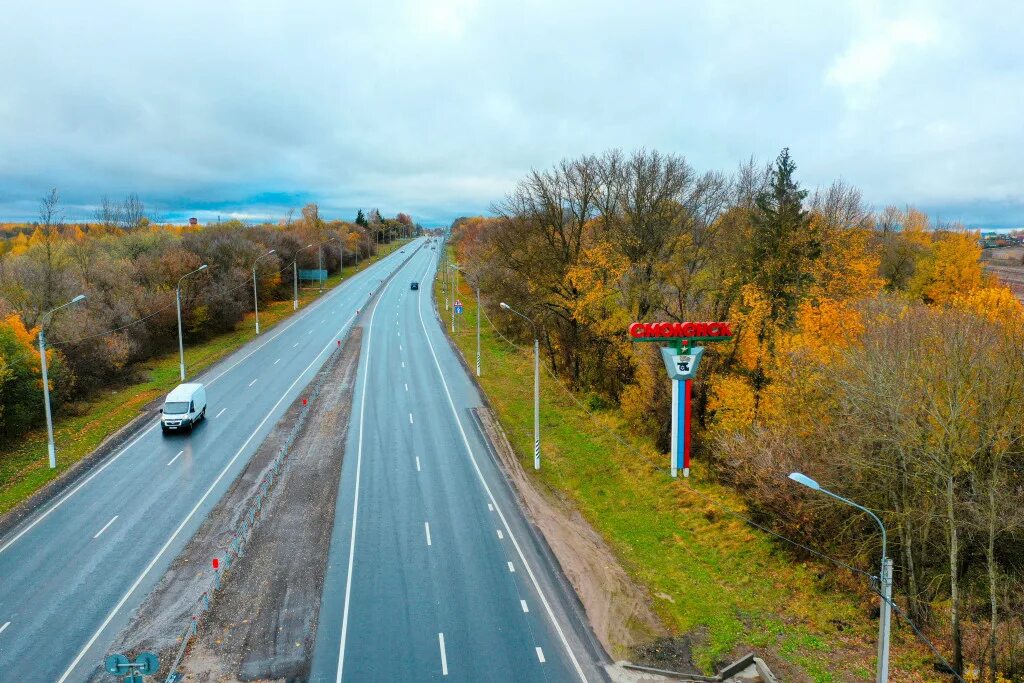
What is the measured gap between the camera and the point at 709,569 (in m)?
20.2

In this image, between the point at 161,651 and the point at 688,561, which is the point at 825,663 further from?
the point at 161,651

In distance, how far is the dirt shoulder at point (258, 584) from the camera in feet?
49.9

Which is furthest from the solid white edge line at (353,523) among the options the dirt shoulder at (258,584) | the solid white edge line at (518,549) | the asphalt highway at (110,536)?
the solid white edge line at (518,549)

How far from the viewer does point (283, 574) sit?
19.2m

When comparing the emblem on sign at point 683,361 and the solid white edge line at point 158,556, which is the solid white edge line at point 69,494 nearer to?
the solid white edge line at point 158,556

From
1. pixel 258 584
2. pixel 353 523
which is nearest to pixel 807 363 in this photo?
pixel 353 523

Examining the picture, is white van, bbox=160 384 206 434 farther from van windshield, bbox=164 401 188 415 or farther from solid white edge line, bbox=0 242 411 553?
solid white edge line, bbox=0 242 411 553

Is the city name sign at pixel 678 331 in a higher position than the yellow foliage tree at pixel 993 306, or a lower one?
lower

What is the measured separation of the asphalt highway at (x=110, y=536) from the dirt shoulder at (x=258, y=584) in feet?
2.57

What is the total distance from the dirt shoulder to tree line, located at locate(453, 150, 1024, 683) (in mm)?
14919

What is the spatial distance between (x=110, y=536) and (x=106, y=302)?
33501mm

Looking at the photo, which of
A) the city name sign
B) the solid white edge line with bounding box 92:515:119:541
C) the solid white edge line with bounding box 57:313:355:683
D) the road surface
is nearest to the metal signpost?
the city name sign

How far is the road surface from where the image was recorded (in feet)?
50.6

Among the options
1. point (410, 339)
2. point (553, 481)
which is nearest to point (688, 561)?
point (553, 481)
